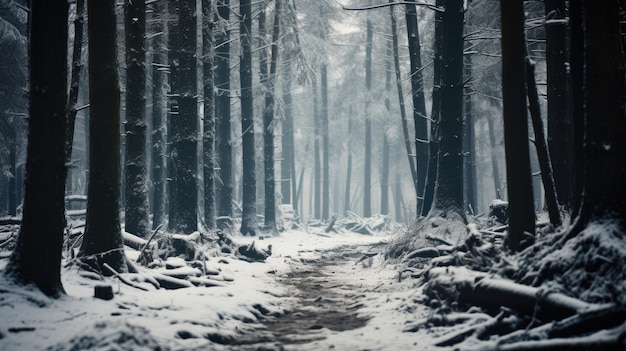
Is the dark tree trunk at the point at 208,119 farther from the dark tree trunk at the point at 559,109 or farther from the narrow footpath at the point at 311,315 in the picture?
the dark tree trunk at the point at 559,109

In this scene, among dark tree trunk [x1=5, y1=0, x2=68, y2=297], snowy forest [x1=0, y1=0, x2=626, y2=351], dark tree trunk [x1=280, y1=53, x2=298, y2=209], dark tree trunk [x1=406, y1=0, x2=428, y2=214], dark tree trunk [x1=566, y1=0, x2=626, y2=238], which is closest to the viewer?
snowy forest [x1=0, y1=0, x2=626, y2=351]

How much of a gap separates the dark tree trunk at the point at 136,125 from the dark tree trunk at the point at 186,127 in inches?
37.2

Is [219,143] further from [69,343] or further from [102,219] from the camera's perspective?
[69,343]

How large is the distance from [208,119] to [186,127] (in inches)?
153

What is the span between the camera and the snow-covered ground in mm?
5086

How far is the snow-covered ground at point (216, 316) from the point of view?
5086 millimetres

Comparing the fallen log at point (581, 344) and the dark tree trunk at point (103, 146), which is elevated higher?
the dark tree trunk at point (103, 146)

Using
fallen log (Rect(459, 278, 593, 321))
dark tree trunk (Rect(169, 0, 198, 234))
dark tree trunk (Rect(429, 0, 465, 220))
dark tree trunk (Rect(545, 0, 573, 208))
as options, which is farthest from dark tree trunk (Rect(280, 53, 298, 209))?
fallen log (Rect(459, 278, 593, 321))

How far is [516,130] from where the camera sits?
7379 millimetres

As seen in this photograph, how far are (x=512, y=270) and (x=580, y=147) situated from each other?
1.92 m

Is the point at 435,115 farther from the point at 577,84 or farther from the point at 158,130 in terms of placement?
the point at 158,130

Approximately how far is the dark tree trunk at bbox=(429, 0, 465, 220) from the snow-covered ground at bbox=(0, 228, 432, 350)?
3.24 metres

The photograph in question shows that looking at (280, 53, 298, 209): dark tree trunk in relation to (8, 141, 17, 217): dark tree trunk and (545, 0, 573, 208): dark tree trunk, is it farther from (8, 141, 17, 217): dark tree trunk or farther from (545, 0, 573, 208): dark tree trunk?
(545, 0, 573, 208): dark tree trunk

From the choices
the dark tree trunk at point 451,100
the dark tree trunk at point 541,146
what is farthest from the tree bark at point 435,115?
the dark tree trunk at point 541,146
